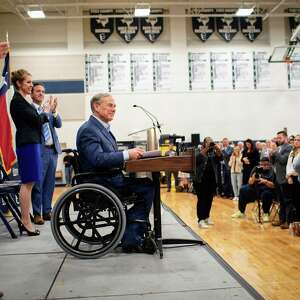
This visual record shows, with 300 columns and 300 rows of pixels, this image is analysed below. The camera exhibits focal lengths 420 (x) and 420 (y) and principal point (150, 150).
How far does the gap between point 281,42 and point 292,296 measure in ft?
37.3

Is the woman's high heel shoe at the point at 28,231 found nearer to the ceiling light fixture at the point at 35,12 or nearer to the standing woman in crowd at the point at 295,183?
the standing woman in crowd at the point at 295,183

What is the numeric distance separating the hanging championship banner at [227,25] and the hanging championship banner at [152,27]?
67.2 inches

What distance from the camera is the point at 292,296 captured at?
228 centimetres

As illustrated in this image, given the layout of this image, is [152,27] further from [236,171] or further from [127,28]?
[236,171]

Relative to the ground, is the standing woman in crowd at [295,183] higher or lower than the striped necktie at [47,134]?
lower

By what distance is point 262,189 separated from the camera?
522 centimetres

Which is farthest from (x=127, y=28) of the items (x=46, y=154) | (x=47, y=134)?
(x=46, y=154)

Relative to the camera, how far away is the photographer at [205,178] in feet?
14.9

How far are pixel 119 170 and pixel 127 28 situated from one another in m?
10.2

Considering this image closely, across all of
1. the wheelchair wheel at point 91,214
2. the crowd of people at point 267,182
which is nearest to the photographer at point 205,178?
the crowd of people at point 267,182

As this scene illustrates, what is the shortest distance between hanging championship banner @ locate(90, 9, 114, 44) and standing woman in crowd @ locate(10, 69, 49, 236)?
925 centimetres

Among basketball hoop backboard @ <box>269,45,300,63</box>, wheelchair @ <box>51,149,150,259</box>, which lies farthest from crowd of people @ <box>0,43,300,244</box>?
basketball hoop backboard @ <box>269,45,300,63</box>

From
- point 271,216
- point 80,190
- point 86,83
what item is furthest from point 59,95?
point 80,190

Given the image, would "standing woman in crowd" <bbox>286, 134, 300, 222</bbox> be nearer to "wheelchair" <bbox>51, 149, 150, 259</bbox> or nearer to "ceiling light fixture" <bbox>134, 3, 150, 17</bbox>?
"wheelchair" <bbox>51, 149, 150, 259</bbox>
